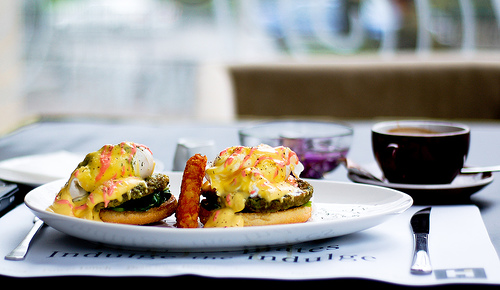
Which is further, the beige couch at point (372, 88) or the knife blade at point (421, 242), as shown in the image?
the beige couch at point (372, 88)

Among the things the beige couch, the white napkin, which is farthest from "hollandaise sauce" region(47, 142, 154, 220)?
the beige couch

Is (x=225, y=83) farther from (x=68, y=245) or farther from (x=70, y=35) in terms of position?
(x=68, y=245)

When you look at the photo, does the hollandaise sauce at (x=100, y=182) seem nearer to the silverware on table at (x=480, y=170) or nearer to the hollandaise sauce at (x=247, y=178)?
the hollandaise sauce at (x=247, y=178)

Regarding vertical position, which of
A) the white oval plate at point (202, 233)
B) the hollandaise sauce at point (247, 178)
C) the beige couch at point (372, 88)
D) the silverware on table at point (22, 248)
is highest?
the hollandaise sauce at point (247, 178)

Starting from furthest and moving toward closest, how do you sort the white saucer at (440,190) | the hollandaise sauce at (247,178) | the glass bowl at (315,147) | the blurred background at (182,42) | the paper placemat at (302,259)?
the blurred background at (182,42)
the glass bowl at (315,147)
the white saucer at (440,190)
the hollandaise sauce at (247,178)
the paper placemat at (302,259)

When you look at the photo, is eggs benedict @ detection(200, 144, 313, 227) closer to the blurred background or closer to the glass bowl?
the glass bowl

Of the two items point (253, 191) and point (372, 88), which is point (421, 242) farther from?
point (372, 88)

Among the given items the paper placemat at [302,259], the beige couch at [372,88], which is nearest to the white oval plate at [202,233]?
the paper placemat at [302,259]
